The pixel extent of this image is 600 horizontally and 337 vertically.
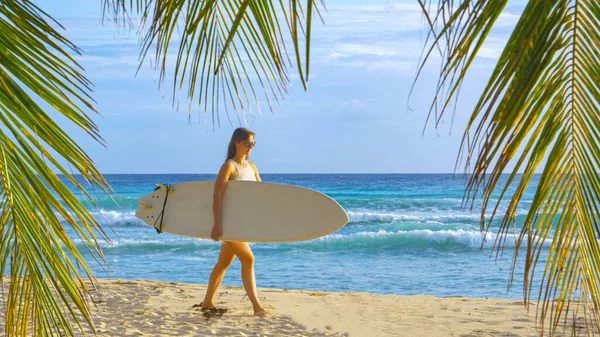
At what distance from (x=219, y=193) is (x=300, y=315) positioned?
1232 mm

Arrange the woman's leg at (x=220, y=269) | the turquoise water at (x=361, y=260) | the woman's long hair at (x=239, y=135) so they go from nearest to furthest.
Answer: the woman's long hair at (x=239, y=135)
the woman's leg at (x=220, y=269)
the turquoise water at (x=361, y=260)

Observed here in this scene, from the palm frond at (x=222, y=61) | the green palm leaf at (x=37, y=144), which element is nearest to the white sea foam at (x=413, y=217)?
the palm frond at (x=222, y=61)

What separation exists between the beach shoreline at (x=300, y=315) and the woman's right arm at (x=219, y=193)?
69 cm

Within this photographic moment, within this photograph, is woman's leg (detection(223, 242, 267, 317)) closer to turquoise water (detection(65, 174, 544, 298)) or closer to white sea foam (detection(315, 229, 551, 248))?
turquoise water (detection(65, 174, 544, 298))

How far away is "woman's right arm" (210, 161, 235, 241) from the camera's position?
17.0 feet

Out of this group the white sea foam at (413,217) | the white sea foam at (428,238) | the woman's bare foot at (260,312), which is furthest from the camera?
the white sea foam at (413,217)

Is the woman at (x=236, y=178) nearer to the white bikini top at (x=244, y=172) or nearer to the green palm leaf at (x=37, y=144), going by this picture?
the white bikini top at (x=244, y=172)

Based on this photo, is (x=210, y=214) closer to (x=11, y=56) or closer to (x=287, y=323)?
(x=287, y=323)

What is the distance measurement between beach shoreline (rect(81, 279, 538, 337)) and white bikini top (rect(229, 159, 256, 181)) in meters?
1.07

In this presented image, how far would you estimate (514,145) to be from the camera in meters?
1.59

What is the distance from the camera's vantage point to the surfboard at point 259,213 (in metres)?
5.35

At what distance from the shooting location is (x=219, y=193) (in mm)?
5211

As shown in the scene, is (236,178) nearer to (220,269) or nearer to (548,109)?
(220,269)

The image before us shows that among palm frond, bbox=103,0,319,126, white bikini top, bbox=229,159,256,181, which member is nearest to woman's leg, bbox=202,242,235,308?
white bikini top, bbox=229,159,256,181
